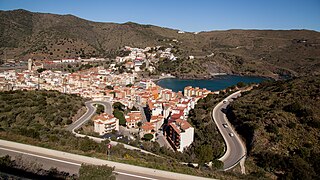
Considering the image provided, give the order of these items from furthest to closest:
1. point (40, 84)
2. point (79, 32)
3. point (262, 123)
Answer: point (79, 32), point (40, 84), point (262, 123)

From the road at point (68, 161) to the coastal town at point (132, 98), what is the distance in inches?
345

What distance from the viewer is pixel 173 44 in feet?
242

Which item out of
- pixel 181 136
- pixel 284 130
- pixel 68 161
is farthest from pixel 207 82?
pixel 68 161

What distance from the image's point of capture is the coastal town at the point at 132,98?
17500mm

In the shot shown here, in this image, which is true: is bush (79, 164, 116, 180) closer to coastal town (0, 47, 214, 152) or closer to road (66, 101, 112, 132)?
coastal town (0, 47, 214, 152)

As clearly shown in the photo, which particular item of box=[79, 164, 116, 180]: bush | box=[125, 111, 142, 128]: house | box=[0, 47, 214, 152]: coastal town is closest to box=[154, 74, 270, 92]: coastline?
box=[0, 47, 214, 152]: coastal town

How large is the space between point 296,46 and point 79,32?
184ft

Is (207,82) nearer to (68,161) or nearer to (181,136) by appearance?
(181,136)

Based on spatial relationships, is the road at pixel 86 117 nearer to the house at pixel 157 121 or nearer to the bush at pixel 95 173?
the house at pixel 157 121

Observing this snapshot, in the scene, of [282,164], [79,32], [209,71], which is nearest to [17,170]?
[282,164]

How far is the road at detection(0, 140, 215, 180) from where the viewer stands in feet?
20.9

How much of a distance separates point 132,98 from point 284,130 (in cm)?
1853

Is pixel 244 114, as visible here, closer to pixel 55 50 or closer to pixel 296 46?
pixel 55 50

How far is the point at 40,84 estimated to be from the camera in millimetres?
32188
